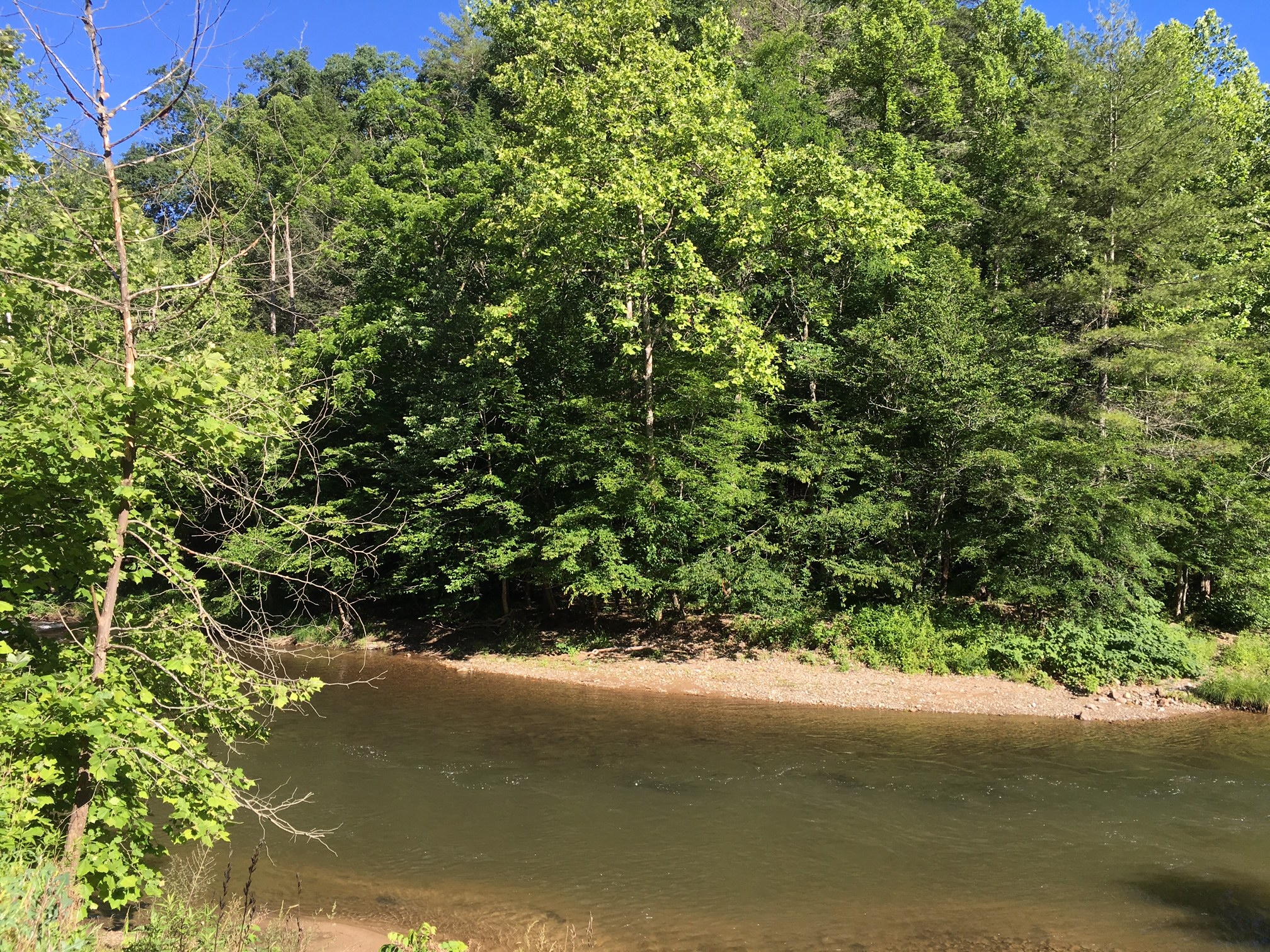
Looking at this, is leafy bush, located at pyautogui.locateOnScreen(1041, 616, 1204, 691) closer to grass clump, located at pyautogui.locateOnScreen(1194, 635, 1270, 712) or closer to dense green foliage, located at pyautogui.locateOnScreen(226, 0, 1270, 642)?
dense green foliage, located at pyautogui.locateOnScreen(226, 0, 1270, 642)

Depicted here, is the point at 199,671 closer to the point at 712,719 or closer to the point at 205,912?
the point at 205,912

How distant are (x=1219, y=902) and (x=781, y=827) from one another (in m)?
4.77

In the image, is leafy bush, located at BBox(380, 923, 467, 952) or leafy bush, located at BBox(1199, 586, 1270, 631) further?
leafy bush, located at BBox(1199, 586, 1270, 631)

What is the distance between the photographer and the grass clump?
16.0 m

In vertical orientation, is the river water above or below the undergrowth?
below

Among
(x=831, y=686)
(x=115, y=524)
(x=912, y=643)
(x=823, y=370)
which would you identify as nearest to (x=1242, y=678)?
(x=912, y=643)

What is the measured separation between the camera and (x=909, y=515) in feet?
64.7

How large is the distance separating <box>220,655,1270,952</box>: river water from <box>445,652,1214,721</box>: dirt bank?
619mm

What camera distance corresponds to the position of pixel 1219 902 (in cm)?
895

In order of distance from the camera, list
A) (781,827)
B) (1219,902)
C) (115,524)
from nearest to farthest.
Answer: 1. (115,524)
2. (1219,902)
3. (781,827)

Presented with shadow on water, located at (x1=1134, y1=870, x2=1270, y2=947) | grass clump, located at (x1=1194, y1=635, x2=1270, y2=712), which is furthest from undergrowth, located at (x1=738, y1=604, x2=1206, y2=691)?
shadow on water, located at (x1=1134, y1=870, x2=1270, y2=947)

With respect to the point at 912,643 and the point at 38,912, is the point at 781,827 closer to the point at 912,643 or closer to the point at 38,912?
the point at 38,912

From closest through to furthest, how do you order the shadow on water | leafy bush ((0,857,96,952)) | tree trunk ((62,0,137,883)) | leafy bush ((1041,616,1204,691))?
leafy bush ((0,857,96,952)), tree trunk ((62,0,137,883)), the shadow on water, leafy bush ((1041,616,1204,691))

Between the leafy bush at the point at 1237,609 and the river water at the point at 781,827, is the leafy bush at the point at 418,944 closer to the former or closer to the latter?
the river water at the point at 781,827
